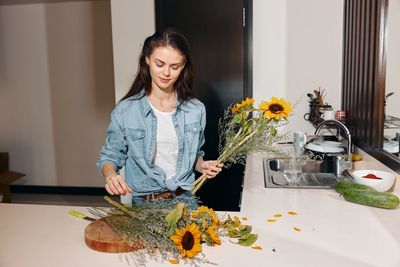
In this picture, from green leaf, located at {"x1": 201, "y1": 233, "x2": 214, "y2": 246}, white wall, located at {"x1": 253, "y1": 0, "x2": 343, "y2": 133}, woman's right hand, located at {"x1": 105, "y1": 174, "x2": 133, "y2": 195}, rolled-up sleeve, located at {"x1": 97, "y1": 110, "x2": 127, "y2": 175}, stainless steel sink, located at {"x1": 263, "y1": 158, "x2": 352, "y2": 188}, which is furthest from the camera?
white wall, located at {"x1": 253, "y1": 0, "x2": 343, "y2": 133}

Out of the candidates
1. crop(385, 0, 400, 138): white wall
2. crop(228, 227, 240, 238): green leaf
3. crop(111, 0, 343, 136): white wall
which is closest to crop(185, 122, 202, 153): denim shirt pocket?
crop(228, 227, 240, 238): green leaf

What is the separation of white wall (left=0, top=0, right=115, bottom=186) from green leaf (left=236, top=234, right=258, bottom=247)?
4076mm

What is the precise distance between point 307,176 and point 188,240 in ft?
4.33

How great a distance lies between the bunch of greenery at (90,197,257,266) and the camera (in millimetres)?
1156

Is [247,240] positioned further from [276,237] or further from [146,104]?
[146,104]

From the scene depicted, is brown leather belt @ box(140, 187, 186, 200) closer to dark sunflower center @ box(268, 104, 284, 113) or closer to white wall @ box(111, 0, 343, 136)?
dark sunflower center @ box(268, 104, 284, 113)

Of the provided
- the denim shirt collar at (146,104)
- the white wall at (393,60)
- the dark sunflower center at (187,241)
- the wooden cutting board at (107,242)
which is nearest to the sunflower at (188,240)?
the dark sunflower center at (187,241)

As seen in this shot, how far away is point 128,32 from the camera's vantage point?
341 centimetres

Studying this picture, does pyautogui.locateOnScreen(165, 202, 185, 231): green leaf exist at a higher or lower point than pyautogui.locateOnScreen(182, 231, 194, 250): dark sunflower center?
higher

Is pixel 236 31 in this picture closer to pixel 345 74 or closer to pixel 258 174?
pixel 345 74

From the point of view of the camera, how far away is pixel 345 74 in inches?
127

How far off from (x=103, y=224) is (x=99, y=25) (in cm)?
413

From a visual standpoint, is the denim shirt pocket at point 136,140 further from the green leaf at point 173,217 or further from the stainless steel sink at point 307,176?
the green leaf at point 173,217

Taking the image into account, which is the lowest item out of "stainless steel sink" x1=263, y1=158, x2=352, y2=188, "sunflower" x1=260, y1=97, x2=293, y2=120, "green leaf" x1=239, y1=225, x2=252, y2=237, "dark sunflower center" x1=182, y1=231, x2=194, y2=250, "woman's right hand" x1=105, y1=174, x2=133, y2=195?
"stainless steel sink" x1=263, y1=158, x2=352, y2=188
